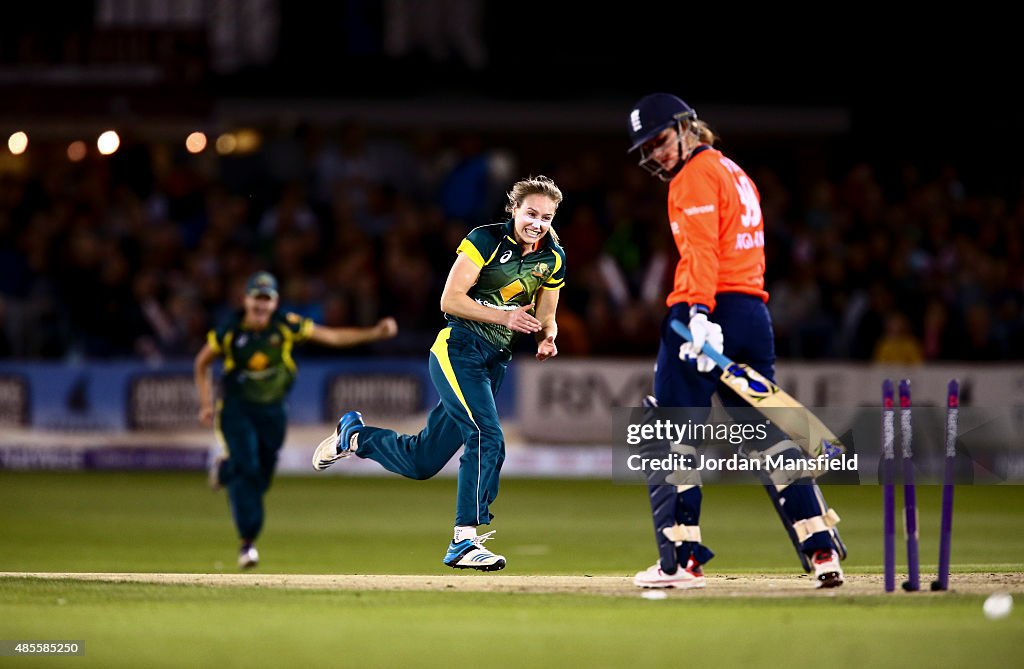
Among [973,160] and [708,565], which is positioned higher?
[973,160]

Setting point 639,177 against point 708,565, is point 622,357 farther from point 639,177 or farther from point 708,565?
point 708,565

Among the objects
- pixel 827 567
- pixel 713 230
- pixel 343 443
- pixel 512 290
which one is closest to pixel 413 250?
pixel 343 443

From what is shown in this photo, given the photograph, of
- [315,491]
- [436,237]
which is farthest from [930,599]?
[436,237]

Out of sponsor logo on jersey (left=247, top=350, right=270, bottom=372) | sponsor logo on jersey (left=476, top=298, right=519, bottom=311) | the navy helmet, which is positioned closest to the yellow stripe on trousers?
sponsor logo on jersey (left=476, top=298, right=519, bottom=311)

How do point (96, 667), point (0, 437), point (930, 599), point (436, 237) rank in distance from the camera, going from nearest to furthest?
1. point (96, 667)
2. point (930, 599)
3. point (0, 437)
4. point (436, 237)

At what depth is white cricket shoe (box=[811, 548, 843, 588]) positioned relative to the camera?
27.6 feet

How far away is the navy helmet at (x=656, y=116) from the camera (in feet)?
27.9

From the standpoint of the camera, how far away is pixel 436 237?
2069 cm

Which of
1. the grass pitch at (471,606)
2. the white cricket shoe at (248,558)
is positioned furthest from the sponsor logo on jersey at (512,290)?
the white cricket shoe at (248,558)

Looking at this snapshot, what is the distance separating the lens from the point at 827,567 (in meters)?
8.43

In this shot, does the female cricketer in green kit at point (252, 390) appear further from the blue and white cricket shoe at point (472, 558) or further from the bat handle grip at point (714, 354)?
the bat handle grip at point (714, 354)

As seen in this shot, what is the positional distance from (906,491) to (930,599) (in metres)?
0.52

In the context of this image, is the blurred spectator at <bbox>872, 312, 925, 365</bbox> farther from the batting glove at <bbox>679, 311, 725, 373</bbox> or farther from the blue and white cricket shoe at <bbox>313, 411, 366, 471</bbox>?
the batting glove at <bbox>679, 311, 725, 373</bbox>

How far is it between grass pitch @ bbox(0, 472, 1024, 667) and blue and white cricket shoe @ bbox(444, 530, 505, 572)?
0.88ft
